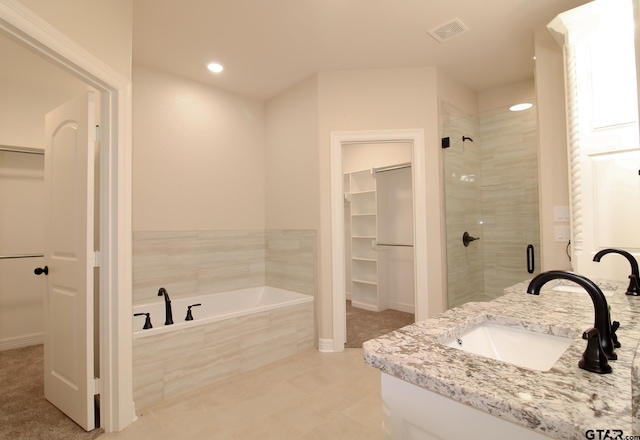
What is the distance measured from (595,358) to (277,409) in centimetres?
187

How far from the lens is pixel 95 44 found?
5.53 ft

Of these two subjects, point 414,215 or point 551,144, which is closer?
point 551,144

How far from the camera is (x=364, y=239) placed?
185 inches

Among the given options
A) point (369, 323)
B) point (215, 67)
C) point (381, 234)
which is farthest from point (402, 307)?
point (215, 67)

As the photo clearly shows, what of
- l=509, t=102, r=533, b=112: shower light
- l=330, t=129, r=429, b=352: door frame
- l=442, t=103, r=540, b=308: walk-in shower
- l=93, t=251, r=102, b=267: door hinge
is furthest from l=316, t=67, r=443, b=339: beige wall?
l=93, t=251, r=102, b=267: door hinge

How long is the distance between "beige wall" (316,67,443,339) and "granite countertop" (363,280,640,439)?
189 centimetres

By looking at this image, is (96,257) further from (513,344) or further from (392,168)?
(392,168)

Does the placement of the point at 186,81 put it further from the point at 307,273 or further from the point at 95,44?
the point at 307,273

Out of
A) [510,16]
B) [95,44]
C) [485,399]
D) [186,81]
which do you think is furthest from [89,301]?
[510,16]

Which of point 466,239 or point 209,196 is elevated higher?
point 209,196

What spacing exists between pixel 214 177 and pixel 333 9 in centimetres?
202

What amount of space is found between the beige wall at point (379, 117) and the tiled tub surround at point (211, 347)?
0.33 metres

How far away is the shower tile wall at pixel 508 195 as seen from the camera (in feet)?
9.28

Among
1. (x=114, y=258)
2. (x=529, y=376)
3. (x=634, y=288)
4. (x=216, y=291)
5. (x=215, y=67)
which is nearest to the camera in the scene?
(x=529, y=376)
